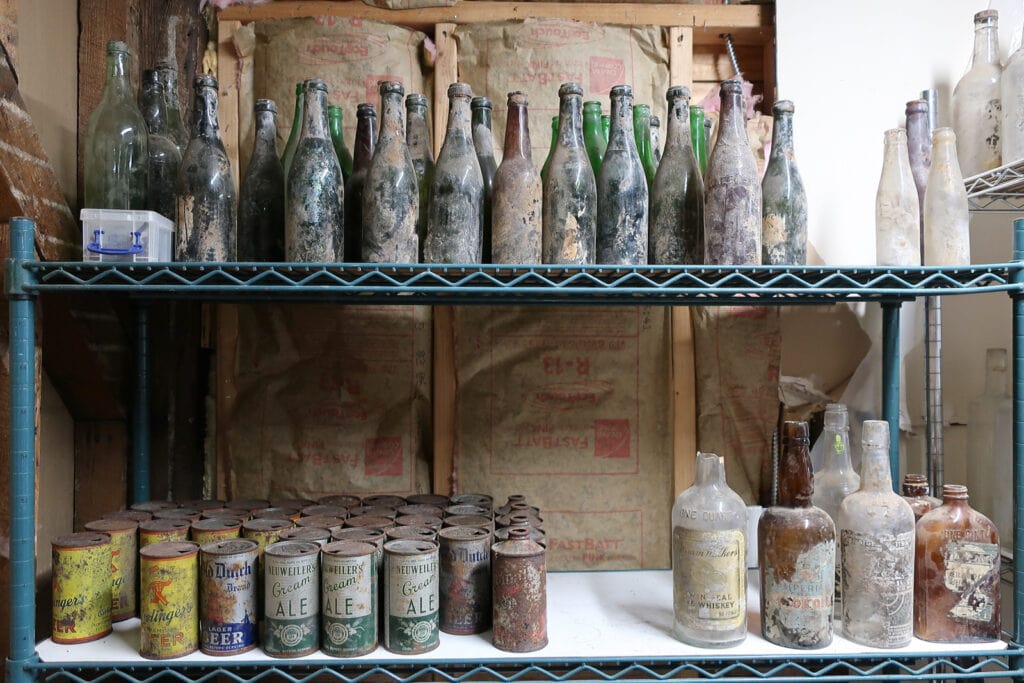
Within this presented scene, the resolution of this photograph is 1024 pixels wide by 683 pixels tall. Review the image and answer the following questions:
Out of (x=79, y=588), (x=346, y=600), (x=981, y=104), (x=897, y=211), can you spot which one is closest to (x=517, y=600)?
(x=346, y=600)

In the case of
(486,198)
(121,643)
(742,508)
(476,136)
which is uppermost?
(476,136)

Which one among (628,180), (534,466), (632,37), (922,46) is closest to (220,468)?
(534,466)

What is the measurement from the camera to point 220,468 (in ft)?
5.07

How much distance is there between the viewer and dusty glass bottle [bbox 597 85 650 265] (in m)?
1.17

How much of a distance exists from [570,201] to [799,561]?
0.63 metres

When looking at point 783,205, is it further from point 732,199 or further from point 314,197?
point 314,197

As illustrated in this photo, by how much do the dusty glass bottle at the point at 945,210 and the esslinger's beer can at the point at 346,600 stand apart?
1011mm

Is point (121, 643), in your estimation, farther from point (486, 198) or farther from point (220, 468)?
point (486, 198)

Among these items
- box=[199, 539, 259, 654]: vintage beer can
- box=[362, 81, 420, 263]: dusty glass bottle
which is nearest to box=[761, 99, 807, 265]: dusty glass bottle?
box=[362, 81, 420, 263]: dusty glass bottle

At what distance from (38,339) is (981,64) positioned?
1.80 meters

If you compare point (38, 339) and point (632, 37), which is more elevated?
point (632, 37)

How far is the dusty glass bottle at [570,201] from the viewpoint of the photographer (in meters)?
1.14

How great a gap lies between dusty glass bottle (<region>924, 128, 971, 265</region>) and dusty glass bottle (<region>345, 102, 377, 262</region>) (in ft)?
3.07

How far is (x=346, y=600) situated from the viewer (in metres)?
1.04
